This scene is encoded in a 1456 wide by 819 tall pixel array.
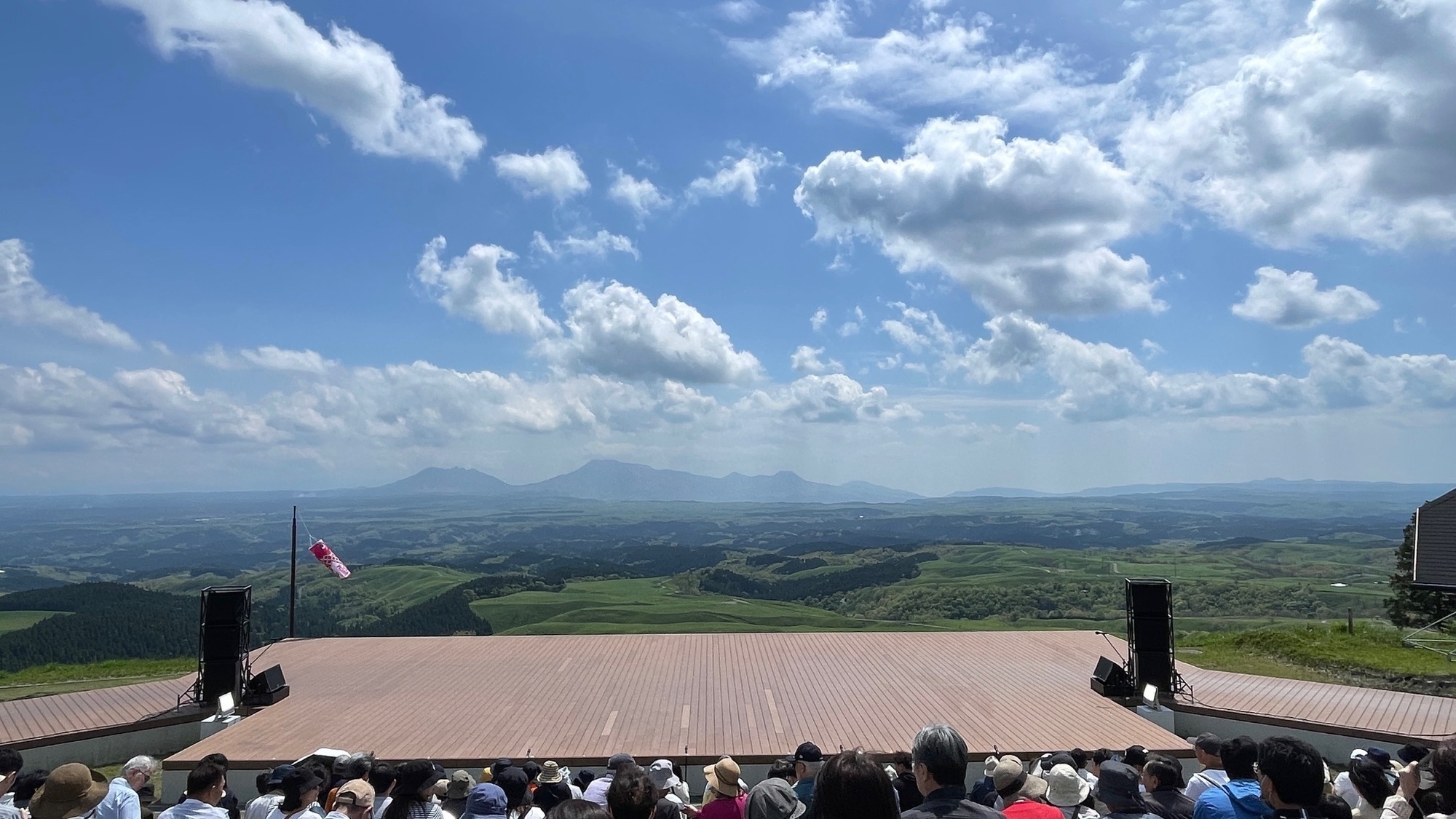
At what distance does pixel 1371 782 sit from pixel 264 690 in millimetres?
12615

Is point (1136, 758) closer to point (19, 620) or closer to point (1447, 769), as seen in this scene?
point (1447, 769)

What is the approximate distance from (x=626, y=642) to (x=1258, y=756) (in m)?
13.7

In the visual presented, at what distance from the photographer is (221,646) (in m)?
11.7

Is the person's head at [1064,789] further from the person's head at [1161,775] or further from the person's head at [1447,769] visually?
the person's head at [1447,769]

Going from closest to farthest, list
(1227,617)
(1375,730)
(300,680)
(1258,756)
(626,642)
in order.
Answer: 1. (1258,756)
2. (1375,730)
3. (300,680)
4. (626,642)
5. (1227,617)

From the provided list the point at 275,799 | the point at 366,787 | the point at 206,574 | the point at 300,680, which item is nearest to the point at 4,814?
the point at 275,799

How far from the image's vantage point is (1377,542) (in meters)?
128

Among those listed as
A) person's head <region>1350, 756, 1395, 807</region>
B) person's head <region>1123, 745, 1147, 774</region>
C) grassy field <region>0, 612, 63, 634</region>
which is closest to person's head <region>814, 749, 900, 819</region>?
person's head <region>1350, 756, 1395, 807</region>

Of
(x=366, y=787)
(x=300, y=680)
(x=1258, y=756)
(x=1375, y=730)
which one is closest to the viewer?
(x=1258, y=756)

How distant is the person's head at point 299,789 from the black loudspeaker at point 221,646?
799 centimetres

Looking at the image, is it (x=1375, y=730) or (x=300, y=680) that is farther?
(x=300, y=680)

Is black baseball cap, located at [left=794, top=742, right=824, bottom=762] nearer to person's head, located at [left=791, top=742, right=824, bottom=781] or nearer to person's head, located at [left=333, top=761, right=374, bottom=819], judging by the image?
person's head, located at [left=791, top=742, right=824, bottom=781]

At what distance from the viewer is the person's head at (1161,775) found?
4.85 meters

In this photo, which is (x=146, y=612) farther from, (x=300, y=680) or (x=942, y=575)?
(x=942, y=575)
